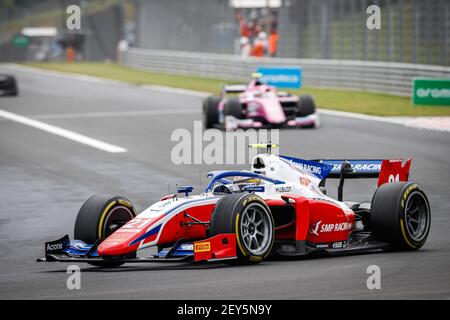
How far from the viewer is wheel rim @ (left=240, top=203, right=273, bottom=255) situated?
450 inches

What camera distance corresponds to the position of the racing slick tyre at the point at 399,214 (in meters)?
12.2

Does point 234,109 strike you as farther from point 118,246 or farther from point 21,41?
point 21,41

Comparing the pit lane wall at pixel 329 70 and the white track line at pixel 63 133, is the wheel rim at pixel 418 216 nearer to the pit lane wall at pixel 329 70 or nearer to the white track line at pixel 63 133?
the white track line at pixel 63 133

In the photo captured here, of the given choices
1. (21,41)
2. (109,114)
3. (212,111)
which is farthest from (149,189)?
(21,41)

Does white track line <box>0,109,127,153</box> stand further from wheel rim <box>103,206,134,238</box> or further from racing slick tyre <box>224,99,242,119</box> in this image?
wheel rim <box>103,206,134,238</box>

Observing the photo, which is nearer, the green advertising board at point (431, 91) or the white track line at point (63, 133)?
the white track line at point (63, 133)

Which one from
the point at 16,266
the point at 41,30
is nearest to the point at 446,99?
the point at 16,266

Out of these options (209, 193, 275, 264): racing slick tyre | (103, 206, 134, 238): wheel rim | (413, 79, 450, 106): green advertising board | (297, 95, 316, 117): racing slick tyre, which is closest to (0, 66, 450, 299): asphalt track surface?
(209, 193, 275, 264): racing slick tyre

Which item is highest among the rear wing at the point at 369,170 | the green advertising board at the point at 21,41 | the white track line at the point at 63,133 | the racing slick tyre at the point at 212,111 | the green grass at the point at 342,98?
the green advertising board at the point at 21,41

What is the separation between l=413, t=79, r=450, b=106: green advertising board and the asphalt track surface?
6.58 feet

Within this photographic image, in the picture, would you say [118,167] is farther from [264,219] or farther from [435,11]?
[435,11]

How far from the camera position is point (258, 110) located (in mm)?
28250

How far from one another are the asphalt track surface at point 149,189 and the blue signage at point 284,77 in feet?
8.85

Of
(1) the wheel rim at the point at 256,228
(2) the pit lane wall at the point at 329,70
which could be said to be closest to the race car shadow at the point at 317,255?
(1) the wheel rim at the point at 256,228
